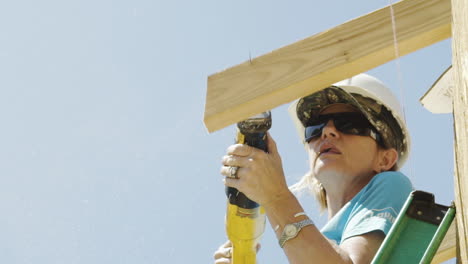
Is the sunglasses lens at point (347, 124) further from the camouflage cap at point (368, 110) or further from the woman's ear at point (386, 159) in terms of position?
the woman's ear at point (386, 159)

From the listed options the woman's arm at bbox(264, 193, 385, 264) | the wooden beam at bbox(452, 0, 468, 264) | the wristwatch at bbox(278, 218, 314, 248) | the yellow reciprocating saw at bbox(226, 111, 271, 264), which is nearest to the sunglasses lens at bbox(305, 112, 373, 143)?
the yellow reciprocating saw at bbox(226, 111, 271, 264)

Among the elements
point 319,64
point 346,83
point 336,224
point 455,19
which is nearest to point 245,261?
point 336,224

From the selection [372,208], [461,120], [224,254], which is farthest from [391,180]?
[461,120]

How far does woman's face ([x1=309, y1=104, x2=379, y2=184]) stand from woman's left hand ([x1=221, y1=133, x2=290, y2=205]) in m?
0.73

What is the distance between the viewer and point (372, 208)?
375 centimetres

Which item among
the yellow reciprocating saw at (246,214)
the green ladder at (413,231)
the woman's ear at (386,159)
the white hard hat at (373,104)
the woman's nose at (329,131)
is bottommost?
the green ladder at (413,231)

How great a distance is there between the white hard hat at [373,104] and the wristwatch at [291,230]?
1371 mm

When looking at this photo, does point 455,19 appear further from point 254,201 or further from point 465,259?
point 254,201

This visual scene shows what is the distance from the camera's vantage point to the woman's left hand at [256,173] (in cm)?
363

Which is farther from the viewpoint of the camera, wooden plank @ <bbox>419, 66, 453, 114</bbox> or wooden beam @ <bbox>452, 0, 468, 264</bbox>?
wooden plank @ <bbox>419, 66, 453, 114</bbox>

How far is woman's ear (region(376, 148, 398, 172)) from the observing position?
15.0ft

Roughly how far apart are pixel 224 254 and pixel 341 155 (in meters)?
0.97

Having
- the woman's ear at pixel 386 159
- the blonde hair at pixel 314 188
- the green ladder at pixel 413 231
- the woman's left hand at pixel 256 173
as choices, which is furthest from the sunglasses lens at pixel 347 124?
the green ladder at pixel 413 231

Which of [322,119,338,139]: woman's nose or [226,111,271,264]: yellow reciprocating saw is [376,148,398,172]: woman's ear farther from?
[226,111,271,264]: yellow reciprocating saw
